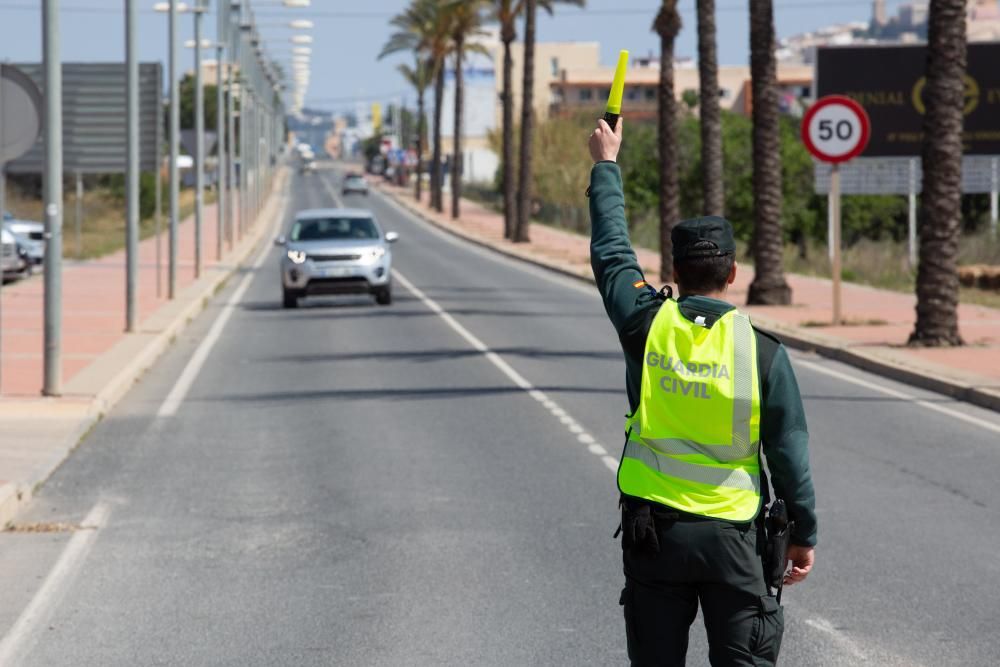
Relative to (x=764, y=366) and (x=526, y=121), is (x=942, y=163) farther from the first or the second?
(x=526, y=121)

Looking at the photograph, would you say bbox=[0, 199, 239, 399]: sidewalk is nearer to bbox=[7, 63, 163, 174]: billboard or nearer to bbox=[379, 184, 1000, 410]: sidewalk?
bbox=[7, 63, 163, 174]: billboard

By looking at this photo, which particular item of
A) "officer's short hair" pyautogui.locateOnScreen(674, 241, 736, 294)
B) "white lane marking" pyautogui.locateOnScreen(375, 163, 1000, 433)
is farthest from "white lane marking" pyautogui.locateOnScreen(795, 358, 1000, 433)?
"officer's short hair" pyautogui.locateOnScreen(674, 241, 736, 294)

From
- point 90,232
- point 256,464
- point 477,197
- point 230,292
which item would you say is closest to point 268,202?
point 477,197

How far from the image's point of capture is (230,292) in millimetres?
39469

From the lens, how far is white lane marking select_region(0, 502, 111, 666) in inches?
307

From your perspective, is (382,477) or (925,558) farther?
(382,477)

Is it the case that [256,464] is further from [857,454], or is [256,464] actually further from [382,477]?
[857,454]

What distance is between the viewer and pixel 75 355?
21.6m

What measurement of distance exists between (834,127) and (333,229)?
43.2 feet

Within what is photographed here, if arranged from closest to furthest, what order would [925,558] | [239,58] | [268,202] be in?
[925,558] < [239,58] < [268,202]

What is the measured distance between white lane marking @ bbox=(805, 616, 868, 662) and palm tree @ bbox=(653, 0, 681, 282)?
29546mm

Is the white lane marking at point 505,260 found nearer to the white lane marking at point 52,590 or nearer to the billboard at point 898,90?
the billboard at point 898,90

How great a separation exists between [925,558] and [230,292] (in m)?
31.1

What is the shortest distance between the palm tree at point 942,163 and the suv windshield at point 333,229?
14579 millimetres
